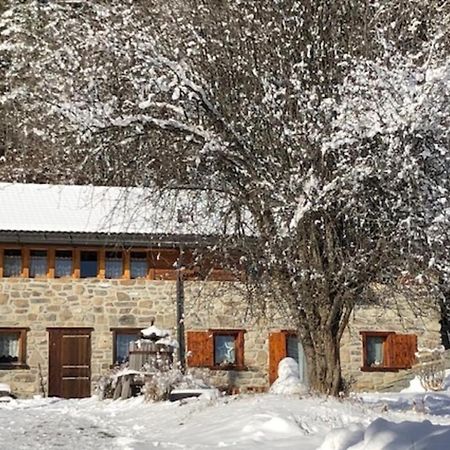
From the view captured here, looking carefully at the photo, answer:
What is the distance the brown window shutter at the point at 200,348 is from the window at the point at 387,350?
377cm

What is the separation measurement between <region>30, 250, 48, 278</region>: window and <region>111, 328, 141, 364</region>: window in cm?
205

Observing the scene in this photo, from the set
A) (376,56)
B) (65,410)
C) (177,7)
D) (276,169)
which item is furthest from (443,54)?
(65,410)

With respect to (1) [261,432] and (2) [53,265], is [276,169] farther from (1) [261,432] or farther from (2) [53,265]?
(2) [53,265]

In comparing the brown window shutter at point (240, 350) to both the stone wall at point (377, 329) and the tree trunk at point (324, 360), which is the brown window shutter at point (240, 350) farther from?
A: the tree trunk at point (324, 360)

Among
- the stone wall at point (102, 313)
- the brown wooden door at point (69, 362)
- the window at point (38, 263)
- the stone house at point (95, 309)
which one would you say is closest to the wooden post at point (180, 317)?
the stone house at point (95, 309)

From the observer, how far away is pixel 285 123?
10992 millimetres

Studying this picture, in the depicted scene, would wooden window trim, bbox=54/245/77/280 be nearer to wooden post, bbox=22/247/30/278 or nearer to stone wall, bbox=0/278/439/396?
stone wall, bbox=0/278/439/396

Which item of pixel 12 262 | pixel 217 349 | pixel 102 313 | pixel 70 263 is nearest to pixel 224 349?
pixel 217 349

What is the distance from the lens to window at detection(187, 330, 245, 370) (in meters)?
21.1

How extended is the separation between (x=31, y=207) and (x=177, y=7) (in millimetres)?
10282

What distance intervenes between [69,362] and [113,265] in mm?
2371

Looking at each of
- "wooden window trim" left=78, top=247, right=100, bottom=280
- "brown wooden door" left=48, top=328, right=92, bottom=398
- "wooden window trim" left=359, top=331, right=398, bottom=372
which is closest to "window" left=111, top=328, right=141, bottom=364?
"brown wooden door" left=48, top=328, right=92, bottom=398

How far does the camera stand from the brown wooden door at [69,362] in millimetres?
20531

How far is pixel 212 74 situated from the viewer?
455 inches
